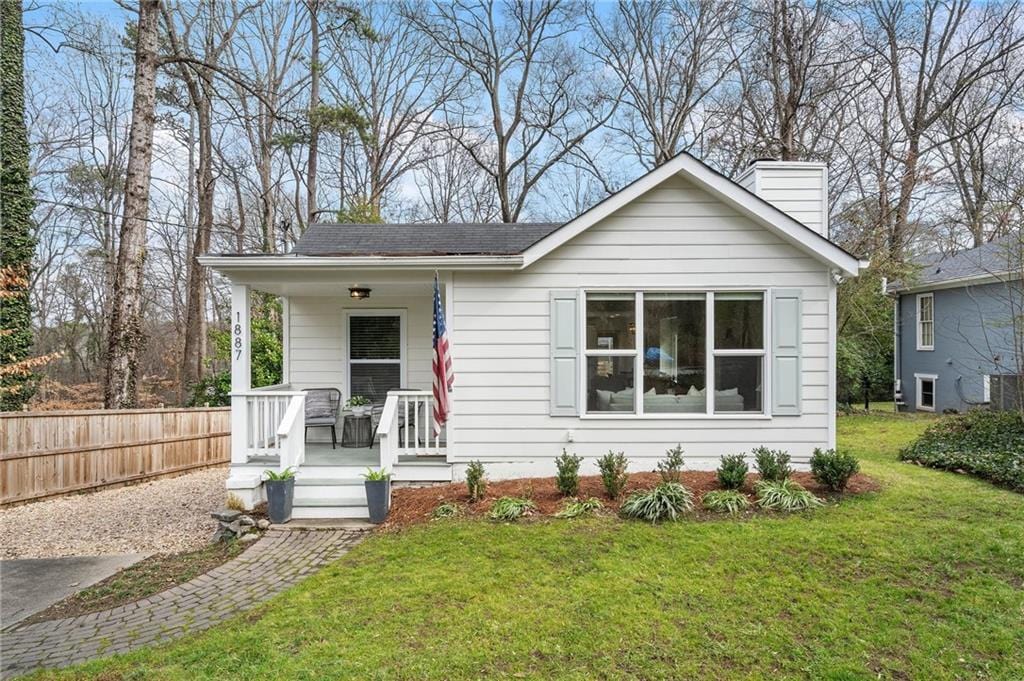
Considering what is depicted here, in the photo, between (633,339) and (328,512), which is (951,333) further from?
(328,512)

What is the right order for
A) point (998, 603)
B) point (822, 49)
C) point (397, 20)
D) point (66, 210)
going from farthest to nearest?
1. point (397, 20)
2. point (66, 210)
3. point (822, 49)
4. point (998, 603)

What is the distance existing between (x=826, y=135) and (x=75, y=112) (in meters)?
21.7

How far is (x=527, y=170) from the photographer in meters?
19.5

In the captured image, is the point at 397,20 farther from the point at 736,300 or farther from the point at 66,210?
the point at 736,300

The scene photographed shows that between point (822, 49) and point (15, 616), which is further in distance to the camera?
point (822, 49)

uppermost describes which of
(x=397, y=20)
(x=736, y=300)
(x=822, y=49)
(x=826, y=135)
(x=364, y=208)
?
(x=397, y=20)

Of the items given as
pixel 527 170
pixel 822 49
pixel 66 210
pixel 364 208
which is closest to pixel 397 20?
pixel 527 170

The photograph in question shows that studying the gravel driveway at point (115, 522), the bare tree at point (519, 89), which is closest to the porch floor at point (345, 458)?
the gravel driveway at point (115, 522)

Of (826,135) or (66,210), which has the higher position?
(826,135)

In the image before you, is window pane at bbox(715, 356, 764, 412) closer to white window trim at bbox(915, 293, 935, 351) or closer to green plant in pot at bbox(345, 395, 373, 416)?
green plant in pot at bbox(345, 395, 373, 416)

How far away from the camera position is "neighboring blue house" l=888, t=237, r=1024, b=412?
13062 mm

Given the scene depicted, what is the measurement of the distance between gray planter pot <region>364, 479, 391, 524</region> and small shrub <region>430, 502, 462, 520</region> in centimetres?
55

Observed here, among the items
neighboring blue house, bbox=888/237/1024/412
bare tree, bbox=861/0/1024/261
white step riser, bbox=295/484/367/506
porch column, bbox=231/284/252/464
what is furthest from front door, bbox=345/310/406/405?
bare tree, bbox=861/0/1024/261

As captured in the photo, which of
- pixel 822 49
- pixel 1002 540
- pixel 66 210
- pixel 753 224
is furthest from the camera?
pixel 66 210
